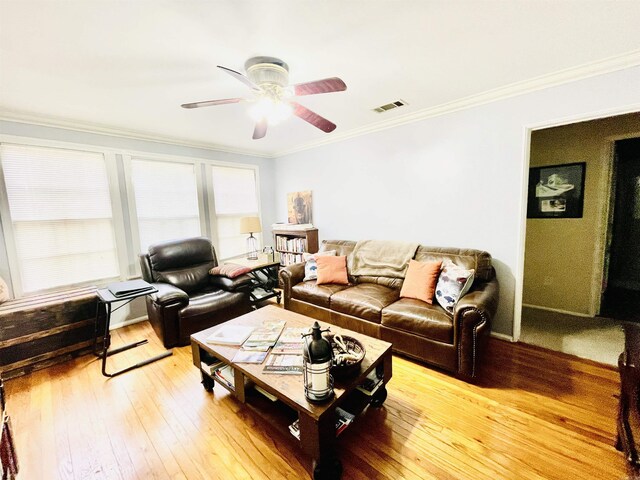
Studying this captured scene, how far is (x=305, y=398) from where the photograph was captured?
1.32 meters

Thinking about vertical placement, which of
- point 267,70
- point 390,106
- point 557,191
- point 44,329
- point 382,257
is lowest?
point 44,329

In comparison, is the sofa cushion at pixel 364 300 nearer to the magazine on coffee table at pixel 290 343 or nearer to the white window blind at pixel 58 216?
the magazine on coffee table at pixel 290 343

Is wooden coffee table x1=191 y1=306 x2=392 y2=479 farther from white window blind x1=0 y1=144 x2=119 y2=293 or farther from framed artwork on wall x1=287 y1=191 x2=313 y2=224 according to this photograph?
framed artwork on wall x1=287 y1=191 x2=313 y2=224

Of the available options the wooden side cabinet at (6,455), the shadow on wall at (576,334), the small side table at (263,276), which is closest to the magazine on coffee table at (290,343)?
the wooden side cabinet at (6,455)

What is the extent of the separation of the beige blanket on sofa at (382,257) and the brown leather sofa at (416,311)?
8 cm

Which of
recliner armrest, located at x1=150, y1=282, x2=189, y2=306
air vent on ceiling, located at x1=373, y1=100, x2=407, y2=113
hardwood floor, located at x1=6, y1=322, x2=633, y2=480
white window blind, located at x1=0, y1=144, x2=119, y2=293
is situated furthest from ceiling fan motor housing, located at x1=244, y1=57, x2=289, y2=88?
white window blind, located at x1=0, y1=144, x2=119, y2=293

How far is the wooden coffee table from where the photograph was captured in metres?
1.26

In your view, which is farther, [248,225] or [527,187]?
[248,225]

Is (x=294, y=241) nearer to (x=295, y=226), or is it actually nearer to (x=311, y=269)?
(x=295, y=226)

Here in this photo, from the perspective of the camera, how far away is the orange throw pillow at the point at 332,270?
10.4 ft

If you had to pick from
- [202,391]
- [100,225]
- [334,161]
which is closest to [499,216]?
[334,161]

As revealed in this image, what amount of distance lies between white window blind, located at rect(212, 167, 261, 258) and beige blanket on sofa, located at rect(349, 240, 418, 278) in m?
2.18

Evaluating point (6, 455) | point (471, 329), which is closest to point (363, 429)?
point (471, 329)

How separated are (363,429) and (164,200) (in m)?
3.60
